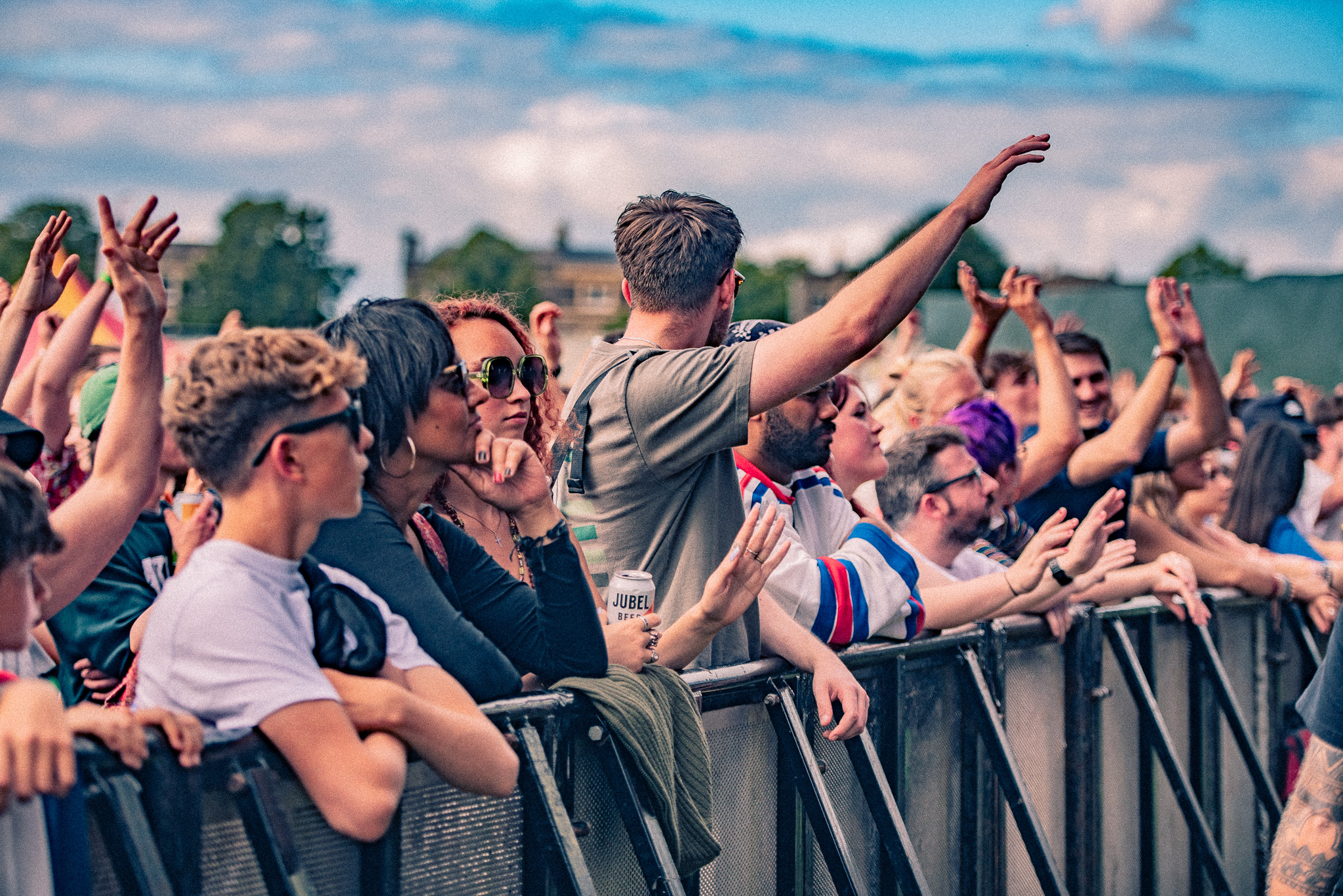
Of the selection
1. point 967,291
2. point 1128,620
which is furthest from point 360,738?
point 967,291

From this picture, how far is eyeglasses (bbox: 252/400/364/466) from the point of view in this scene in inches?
87.7

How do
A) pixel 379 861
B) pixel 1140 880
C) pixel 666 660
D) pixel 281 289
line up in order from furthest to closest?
pixel 281 289, pixel 1140 880, pixel 666 660, pixel 379 861

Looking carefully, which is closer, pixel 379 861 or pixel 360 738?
pixel 360 738

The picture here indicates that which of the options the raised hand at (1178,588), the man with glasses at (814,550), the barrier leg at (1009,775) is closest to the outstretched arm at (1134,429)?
the raised hand at (1178,588)

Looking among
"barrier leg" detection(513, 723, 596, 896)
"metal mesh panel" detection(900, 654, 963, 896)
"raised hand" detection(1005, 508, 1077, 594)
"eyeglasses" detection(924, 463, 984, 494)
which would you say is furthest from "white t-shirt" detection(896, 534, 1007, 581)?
"barrier leg" detection(513, 723, 596, 896)

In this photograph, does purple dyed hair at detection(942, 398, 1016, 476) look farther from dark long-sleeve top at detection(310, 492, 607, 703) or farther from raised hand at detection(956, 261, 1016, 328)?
dark long-sleeve top at detection(310, 492, 607, 703)

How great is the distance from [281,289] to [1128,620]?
89220mm

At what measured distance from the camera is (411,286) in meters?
120

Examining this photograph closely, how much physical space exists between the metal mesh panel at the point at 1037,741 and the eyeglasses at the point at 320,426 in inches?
108

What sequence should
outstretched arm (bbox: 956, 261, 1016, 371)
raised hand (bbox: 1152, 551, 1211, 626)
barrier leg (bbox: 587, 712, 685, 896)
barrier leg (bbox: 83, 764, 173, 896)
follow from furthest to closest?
Result: outstretched arm (bbox: 956, 261, 1016, 371), raised hand (bbox: 1152, 551, 1211, 626), barrier leg (bbox: 587, 712, 685, 896), barrier leg (bbox: 83, 764, 173, 896)

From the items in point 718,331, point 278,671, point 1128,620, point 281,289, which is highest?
point 281,289

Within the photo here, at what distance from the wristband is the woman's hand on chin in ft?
7.58

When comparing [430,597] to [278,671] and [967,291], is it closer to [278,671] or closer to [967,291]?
[278,671]

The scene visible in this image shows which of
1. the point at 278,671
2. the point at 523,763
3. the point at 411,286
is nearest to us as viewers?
the point at 278,671
